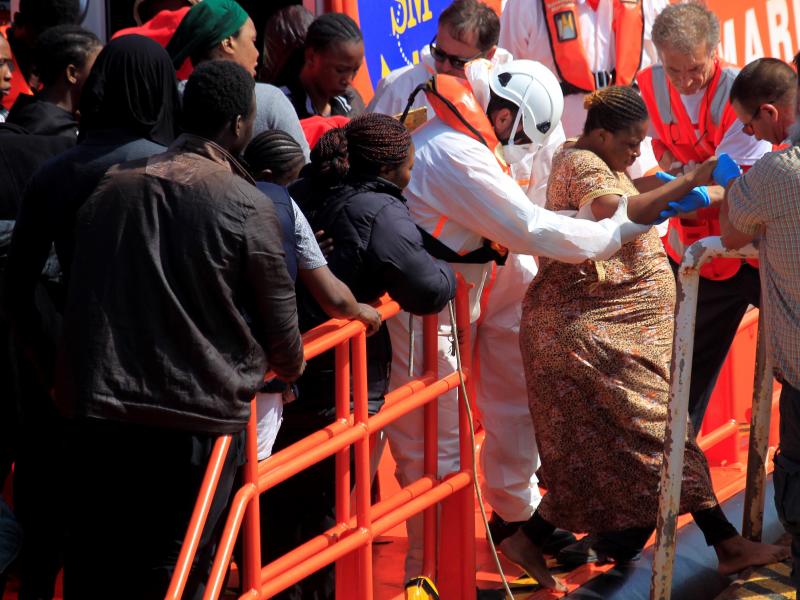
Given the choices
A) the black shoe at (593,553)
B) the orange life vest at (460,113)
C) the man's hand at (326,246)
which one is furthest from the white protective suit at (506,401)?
the man's hand at (326,246)

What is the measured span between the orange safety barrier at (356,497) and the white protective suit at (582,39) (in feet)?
A: 8.91

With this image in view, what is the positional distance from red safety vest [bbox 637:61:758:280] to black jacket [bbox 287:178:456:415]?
5.66 ft

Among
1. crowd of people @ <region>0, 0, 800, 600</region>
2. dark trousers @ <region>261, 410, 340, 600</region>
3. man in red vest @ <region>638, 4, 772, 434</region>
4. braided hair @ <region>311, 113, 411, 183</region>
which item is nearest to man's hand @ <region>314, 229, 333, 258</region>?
crowd of people @ <region>0, 0, 800, 600</region>

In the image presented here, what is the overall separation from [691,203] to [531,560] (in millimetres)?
1212

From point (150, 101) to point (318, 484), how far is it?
3.89 feet

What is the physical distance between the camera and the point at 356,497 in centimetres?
309

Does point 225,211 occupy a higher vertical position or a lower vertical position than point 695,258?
higher

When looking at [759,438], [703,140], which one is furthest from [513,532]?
[703,140]

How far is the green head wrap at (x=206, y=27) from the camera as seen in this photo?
4.07m

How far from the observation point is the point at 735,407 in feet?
17.4

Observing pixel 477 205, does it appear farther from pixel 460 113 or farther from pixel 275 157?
pixel 275 157

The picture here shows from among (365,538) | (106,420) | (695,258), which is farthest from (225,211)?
(695,258)

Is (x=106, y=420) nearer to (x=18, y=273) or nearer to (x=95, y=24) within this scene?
(x=18, y=273)

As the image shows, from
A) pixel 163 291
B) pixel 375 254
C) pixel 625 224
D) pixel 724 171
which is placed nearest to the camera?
pixel 163 291
